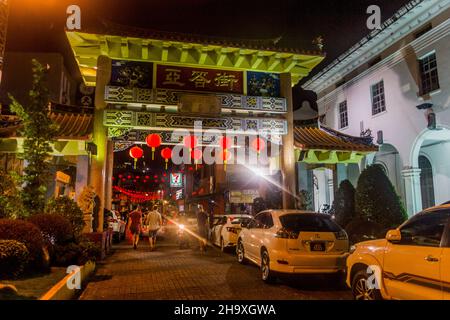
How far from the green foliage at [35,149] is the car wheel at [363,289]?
361 inches

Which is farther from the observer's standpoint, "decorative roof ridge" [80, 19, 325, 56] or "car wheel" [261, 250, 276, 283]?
"decorative roof ridge" [80, 19, 325, 56]

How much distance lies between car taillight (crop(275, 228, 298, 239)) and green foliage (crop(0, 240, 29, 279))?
5.27 metres

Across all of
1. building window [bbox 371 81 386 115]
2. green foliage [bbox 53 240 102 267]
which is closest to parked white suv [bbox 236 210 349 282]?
green foliage [bbox 53 240 102 267]

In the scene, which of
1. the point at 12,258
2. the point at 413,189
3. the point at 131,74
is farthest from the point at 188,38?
the point at 413,189

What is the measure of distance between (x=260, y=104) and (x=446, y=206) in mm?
9919

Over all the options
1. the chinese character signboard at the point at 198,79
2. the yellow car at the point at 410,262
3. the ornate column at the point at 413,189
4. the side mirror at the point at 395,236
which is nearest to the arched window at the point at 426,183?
the ornate column at the point at 413,189

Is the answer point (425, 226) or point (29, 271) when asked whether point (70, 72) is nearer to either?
point (29, 271)

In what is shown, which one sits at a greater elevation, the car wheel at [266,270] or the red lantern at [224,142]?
the red lantern at [224,142]

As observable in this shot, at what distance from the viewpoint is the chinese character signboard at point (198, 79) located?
13.4 metres

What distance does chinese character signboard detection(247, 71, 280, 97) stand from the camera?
46.8 feet

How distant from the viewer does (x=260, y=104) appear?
14094mm

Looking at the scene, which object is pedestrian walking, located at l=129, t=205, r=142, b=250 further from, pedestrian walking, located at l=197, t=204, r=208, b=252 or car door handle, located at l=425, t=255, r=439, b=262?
car door handle, located at l=425, t=255, r=439, b=262

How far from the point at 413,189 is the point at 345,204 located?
21.9 feet
